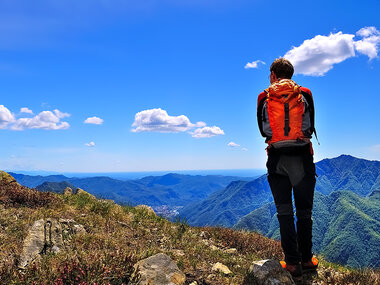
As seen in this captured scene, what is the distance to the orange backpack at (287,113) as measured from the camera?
4.41m

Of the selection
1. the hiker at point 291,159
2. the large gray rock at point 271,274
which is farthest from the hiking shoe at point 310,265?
the large gray rock at point 271,274

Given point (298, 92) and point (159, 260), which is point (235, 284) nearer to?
point (159, 260)

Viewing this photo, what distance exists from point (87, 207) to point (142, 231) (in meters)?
2.03

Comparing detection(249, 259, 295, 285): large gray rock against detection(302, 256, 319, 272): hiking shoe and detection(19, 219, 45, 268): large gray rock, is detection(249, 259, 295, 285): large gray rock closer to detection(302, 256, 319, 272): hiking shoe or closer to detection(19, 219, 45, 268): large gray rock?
detection(302, 256, 319, 272): hiking shoe

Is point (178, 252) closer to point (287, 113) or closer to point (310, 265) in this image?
point (310, 265)

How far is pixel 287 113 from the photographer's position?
4.45 m

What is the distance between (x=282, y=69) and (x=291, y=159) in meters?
1.67

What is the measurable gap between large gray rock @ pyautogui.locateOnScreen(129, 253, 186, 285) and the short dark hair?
379cm

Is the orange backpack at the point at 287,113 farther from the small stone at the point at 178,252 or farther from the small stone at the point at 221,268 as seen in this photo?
the small stone at the point at 178,252

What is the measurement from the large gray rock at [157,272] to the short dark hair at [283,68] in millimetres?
3791

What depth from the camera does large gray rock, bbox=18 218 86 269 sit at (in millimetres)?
4613

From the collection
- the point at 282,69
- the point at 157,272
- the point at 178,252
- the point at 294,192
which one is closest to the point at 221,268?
the point at 178,252

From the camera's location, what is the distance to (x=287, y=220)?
4594mm

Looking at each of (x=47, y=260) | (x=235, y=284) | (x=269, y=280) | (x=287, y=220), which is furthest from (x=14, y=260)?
(x=287, y=220)
